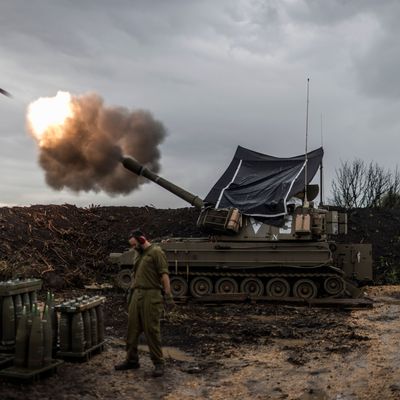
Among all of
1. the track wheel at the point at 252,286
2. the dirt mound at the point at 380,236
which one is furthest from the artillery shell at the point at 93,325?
the dirt mound at the point at 380,236

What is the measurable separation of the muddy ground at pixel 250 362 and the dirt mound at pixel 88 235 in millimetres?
6975

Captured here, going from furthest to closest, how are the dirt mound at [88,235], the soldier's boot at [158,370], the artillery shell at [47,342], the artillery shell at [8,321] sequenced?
the dirt mound at [88,235], the soldier's boot at [158,370], the artillery shell at [8,321], the artillery shell at [47,342]

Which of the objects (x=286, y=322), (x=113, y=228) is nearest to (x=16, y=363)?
(x=286, y=322)

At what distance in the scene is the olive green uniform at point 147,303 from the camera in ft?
26.7

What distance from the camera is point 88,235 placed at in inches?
938

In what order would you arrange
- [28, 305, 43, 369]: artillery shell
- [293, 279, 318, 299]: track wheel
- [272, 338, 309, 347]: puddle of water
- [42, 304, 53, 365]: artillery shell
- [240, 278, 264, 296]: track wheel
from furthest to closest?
[240, 278, 264, 296]: track wheel < [293, 279, 318, 299]: track wheel < [272, 338, 309, 347]: puddle of water < [42, 304, 53, 365]: artillery shell < [28, 305, 43, 369]: artillery shell

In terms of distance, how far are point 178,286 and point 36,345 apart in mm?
9514

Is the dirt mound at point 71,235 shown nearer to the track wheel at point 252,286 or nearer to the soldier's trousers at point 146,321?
the track wheel at point 252,286

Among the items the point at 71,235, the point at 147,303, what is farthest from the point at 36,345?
the point at 71,235

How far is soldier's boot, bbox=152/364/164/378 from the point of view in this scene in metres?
7.94

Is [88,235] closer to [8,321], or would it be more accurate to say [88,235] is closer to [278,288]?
[278,288]

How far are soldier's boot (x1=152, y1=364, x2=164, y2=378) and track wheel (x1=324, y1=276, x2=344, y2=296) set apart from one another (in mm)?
9263

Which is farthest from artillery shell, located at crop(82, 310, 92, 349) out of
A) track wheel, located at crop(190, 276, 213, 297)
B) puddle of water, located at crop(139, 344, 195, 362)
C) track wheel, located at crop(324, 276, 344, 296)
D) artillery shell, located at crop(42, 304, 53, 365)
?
track wheel, located at crop(324, 276, 344, 296)

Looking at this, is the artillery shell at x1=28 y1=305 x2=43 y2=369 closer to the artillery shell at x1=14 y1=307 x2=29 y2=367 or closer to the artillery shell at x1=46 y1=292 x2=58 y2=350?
the artillery shell at x1=14 y1=307 x2=29 y2=367
